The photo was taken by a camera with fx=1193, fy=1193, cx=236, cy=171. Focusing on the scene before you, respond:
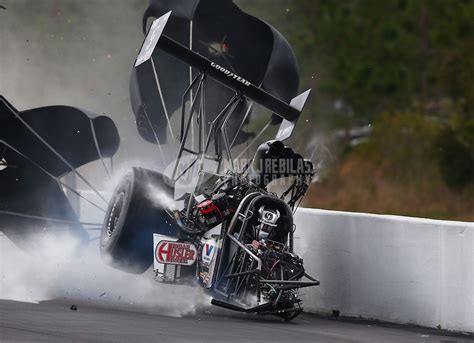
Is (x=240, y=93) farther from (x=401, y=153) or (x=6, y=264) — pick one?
(x=401, y=153)

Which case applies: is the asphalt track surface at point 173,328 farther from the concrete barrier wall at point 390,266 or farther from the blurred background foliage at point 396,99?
the blurred background foliage at point 396,99

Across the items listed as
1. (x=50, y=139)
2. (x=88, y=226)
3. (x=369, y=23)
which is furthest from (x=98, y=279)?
(x=369, y=23)

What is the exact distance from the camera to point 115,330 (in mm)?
10273

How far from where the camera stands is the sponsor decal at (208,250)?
12.5 meters

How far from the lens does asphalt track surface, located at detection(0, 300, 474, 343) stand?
32.4 ft

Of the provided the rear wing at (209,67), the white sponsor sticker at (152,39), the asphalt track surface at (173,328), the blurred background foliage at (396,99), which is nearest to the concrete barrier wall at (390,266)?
the asphalt track surface at (173,328)

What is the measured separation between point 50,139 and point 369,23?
15102 millimetres

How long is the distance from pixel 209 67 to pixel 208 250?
2.04 m

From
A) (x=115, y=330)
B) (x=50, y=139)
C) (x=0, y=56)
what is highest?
(x=0, y=56)

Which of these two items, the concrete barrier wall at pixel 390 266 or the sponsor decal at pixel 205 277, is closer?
the concrete barrier wall at pixel 390 266

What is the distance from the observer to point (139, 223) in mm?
12609

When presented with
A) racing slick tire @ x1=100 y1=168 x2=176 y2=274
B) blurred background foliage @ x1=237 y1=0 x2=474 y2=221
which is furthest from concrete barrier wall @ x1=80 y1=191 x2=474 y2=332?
blurred background foliage @ x1=237 y1=0 x2=474 y2=221

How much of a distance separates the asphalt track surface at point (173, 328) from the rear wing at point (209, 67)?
2342mm

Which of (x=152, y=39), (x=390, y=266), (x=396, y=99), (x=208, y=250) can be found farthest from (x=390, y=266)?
(x=396, y=99)
